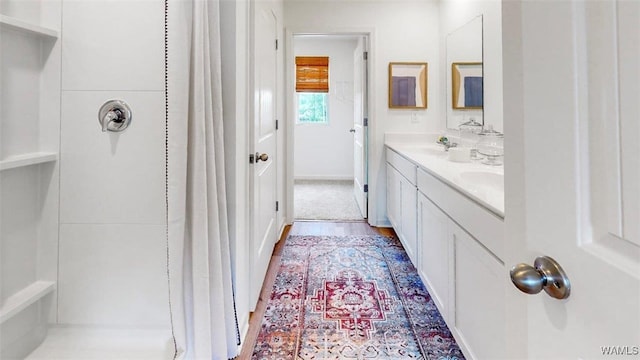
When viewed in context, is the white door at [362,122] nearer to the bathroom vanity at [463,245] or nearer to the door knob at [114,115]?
the bathroom vanity at [463,245]

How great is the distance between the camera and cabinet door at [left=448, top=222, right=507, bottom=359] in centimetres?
119

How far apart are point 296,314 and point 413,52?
9.48 ft

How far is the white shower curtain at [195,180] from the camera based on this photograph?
4.19 ft

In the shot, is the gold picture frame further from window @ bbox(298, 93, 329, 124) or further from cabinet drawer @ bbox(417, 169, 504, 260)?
window @ bbox(298, 93, 329, 124)

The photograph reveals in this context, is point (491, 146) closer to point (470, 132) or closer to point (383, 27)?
point (470, 132)

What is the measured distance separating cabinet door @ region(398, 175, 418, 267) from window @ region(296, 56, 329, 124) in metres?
4.05

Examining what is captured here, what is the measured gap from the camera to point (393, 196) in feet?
11.2

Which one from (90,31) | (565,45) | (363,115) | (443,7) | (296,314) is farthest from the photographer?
(363,115)

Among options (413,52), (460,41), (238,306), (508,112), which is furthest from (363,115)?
(508,112)

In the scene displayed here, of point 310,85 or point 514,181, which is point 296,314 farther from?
point 310,85

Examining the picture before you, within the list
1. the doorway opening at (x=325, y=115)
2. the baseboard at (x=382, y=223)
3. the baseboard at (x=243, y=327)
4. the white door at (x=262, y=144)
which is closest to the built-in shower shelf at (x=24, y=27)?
the white door at (x=262, y=144)

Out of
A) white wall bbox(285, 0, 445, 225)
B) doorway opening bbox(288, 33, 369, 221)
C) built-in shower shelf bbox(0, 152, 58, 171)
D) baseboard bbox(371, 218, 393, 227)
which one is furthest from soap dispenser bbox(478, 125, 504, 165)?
doorway opening bbox(288, 33, 369, 221)

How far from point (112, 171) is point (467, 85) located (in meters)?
2.69

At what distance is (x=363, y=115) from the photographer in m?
3.97
